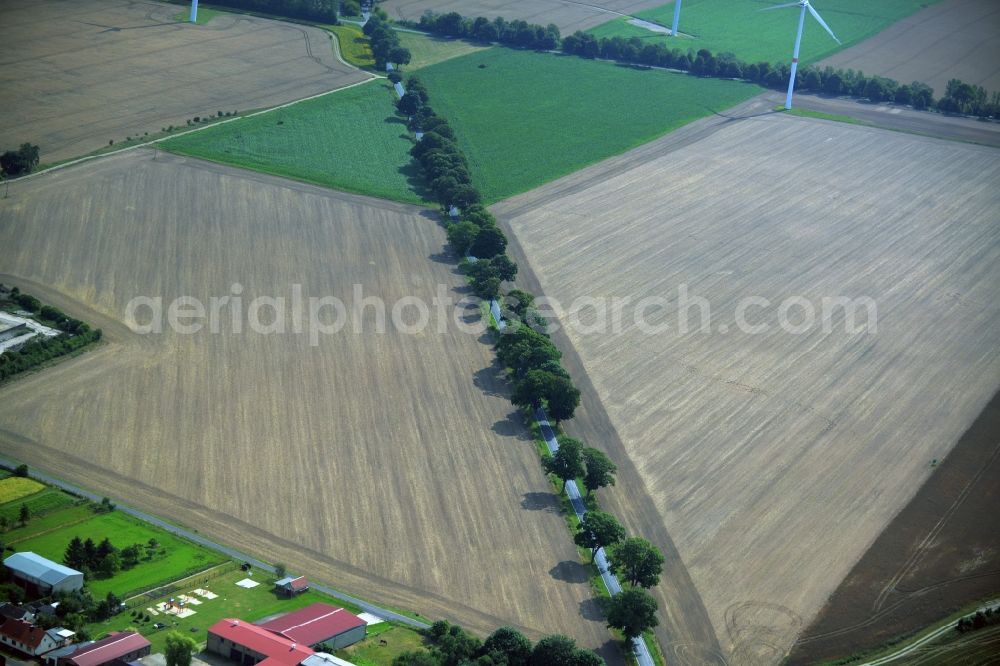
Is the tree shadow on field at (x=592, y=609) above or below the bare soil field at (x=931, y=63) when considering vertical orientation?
below

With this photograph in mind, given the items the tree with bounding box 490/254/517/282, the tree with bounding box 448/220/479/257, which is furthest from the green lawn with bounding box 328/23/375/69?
the tree with bounding box 490/254/517/282

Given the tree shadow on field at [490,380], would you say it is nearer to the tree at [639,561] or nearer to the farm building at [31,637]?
the tree at [639,561]

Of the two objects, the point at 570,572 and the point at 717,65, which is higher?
the point at 717,65

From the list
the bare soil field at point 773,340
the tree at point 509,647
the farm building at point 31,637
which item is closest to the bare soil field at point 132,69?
the bare soil field at point 773,340

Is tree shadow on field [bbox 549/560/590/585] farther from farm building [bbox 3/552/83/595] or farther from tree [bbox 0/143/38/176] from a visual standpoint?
tree [bbox 0/143/38/176]

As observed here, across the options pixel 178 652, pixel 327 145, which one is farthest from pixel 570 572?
pixel 327 145

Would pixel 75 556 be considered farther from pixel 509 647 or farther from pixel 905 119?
pixel 905 119

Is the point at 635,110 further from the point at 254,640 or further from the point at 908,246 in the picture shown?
the point at 254,640
